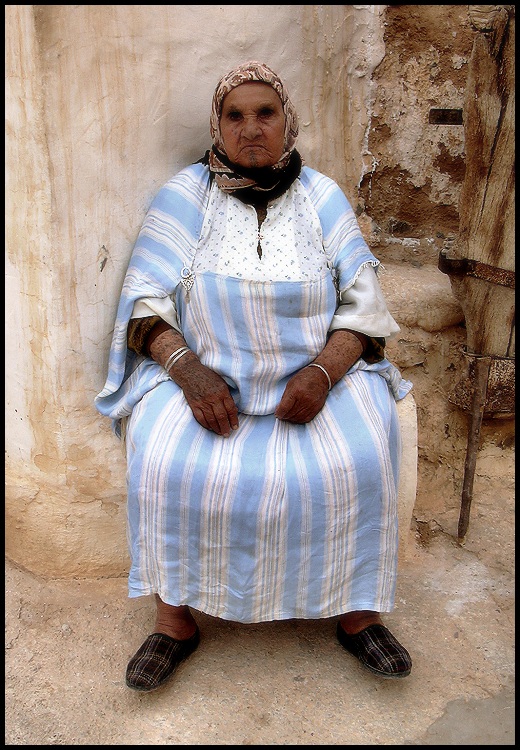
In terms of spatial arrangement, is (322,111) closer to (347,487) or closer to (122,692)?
(347,487)

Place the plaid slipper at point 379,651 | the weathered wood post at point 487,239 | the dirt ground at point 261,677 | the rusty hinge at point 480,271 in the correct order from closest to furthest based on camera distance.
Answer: the dirt ground at point 261,677, the plaid slipper at point 379,651, the weathered wood post at point 487,239, the rusty hinge at point 480,271

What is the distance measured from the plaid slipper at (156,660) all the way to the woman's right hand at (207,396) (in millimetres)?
616

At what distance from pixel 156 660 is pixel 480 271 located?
1.67 metres

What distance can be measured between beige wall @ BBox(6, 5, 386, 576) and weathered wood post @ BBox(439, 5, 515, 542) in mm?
574

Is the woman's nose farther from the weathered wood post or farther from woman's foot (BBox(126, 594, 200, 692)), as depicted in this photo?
woman's foot (BBox(126, 594, 200, 692))

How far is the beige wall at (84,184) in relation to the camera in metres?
2.08

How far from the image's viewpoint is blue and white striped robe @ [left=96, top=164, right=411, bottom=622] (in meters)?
1.96

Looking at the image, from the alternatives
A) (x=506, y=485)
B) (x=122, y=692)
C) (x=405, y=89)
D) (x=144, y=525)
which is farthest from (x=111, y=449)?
(x=405, y=89)

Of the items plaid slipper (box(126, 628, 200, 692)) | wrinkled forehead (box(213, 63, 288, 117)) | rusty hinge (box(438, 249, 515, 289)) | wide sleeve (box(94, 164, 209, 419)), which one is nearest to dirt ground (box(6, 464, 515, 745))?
plaid slipper (box(126, 628, 200, 692))

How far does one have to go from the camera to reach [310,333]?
220 centimetres

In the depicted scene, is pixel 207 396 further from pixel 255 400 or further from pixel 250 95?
pixel 250 95

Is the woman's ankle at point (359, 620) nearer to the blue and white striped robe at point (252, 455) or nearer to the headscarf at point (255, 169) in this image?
the blue and white striped robe at point (252, 455)

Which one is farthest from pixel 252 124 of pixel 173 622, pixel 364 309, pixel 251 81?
pixel 173 622

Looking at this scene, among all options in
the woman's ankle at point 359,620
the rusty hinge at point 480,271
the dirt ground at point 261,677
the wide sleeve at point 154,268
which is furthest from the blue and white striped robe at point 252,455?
the rusty hinge at point 480,271
